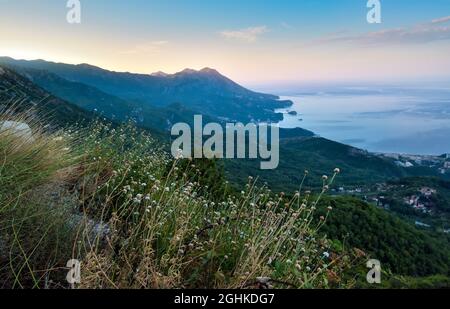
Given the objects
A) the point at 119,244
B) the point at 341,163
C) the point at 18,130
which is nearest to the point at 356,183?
the point at 341,163

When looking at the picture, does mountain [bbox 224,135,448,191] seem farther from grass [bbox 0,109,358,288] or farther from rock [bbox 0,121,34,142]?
grass [bbox 0,109,358,288]

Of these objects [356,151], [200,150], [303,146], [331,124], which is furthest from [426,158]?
[200,150]

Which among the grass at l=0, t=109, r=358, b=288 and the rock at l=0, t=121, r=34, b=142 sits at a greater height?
the rock at l=0, t=121, r=34, b=142

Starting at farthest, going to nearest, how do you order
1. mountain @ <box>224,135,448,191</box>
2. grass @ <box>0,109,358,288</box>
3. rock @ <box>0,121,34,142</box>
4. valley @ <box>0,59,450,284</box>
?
mountain @ <box>224,135,448,191</box> → valley @ <box>0,59,450,284</box> → rock @ <box>0,121,34,142</box> → grass @ <box>0,109,358,288</box>

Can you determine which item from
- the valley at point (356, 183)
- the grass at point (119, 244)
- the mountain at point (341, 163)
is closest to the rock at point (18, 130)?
the grass at point (119, 244)

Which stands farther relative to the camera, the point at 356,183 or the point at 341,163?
the point at 341,163

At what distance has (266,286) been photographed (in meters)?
2.29

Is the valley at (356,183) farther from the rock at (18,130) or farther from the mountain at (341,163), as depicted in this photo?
the rock at (18,130)

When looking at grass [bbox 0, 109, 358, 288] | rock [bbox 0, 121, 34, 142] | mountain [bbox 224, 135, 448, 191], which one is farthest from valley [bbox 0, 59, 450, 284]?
grass [bbox 0, 109, 358, 288]

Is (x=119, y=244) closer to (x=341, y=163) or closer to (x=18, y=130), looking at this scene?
(x=18, y=130)

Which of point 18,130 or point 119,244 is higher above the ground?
point 18,130

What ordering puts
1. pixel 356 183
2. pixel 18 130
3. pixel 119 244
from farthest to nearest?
pixel 356 183
pixel 18 130
pixel 119 244

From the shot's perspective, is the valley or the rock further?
the valley
